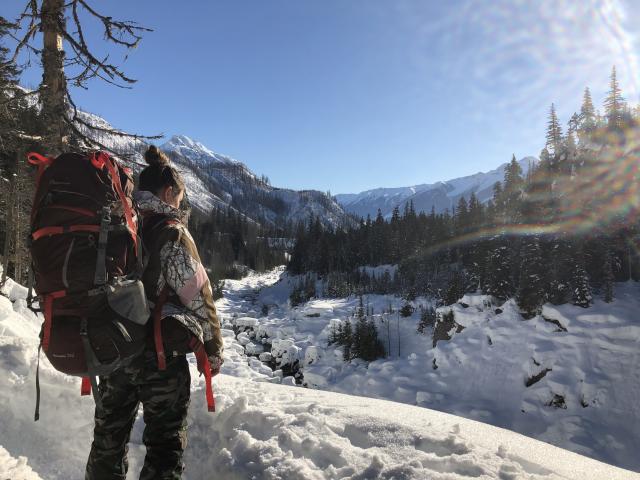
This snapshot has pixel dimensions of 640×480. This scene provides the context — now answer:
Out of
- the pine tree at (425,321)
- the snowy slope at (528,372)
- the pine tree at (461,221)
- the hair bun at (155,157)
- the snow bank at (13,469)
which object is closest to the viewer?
the snow bank at (13,469)

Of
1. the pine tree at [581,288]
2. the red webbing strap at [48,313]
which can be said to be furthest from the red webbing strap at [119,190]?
the pine tree at [581,288]

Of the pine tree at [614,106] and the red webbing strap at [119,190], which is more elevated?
the pine tree at [614,106]

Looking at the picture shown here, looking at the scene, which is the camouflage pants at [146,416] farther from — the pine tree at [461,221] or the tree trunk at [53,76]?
the pine tree at [461,221]

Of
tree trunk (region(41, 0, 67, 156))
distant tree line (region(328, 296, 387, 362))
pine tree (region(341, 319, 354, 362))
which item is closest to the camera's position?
tree trunk (region(41, 0, 67, 156))

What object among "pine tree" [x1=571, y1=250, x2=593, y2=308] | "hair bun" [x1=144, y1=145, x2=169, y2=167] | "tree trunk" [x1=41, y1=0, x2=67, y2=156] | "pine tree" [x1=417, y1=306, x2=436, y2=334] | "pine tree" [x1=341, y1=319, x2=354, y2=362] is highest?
"tree trunk" [x1=41, y1=0, x2=67, y2=156]

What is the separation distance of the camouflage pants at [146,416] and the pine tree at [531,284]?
102 ft

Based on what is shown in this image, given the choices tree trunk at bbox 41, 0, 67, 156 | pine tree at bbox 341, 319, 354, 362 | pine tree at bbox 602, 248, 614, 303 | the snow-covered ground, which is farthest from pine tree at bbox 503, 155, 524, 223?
tree trunk at bbox 41, 0, 67, 156

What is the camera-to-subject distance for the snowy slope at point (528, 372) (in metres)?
21.2

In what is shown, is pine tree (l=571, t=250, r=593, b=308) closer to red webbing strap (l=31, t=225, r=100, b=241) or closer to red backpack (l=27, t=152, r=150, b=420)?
red backpack (l=27, t=152, r=150, b=420)

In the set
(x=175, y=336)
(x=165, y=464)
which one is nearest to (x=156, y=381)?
(x=175, y=336)

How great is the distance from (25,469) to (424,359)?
34.6 m

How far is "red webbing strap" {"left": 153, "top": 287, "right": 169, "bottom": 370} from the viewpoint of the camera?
247cm

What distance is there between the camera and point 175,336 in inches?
100

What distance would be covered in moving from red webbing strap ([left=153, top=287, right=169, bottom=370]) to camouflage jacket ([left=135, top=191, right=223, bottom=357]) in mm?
26
